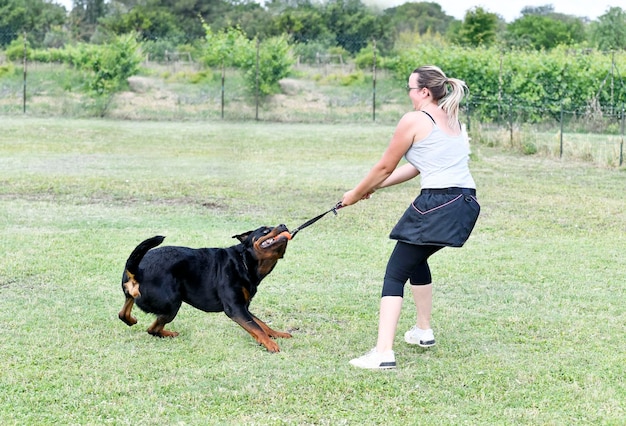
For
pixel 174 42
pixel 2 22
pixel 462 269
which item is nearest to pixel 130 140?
pixel 462 269

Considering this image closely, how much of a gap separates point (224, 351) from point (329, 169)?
10056mm

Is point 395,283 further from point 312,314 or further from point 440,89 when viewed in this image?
point 312,314

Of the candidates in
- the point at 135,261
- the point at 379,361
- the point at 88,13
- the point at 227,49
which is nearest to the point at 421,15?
the point at 88,13

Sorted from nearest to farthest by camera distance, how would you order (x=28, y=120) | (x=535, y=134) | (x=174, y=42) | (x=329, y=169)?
1. (x=329, y=169)
2. (x=535, y=134)
3. (x=28, y=120)
4. (x=174, y=42)

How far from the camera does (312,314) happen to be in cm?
594

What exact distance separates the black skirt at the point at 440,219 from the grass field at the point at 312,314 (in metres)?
0.72

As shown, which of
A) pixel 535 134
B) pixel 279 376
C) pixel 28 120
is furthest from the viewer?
pixel 28 120

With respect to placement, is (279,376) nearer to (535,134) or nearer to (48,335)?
(48,335)

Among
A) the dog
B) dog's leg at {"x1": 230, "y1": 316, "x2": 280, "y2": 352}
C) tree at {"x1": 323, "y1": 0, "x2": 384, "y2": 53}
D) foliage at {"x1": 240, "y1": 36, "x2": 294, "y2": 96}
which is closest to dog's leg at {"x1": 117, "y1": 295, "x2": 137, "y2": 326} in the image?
the dog

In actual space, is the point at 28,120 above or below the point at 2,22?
below

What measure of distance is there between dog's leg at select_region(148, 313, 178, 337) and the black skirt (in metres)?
1.45

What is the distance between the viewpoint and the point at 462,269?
7398 mm

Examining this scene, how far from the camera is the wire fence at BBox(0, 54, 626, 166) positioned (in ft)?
70.0

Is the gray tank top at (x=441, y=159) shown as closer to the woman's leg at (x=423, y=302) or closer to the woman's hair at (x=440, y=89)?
the woman's hair at (x=440, y=89)
